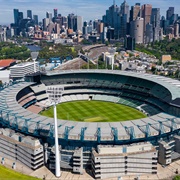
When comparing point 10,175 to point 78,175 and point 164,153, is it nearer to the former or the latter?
point 78,175

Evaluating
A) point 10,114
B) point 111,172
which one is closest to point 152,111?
point 111,172

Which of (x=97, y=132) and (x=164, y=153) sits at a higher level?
(x=97, y=132)

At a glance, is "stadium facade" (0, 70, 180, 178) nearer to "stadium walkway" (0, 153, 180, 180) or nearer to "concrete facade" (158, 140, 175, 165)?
"stadium walkway" (0, 153, 180, 180)

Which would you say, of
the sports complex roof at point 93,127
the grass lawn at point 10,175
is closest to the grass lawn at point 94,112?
the sports complex roof at point 93,127

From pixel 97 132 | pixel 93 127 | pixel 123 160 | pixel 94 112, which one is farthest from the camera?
pixel 94 112

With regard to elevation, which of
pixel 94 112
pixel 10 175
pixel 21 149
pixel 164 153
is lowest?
pixel 10 175

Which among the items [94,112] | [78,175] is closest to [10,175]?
[78,175]

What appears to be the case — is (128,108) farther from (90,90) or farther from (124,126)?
(124,126)
